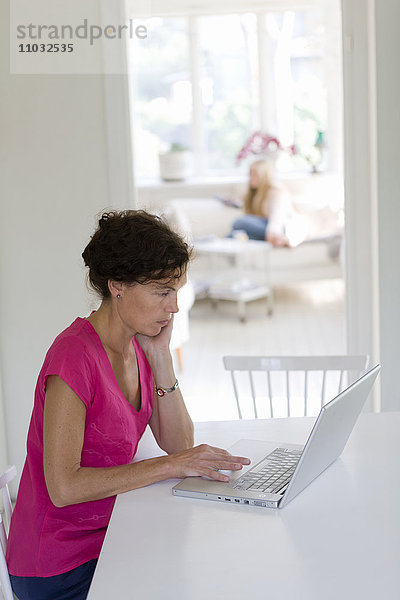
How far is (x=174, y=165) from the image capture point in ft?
26.8

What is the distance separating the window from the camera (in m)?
8.16

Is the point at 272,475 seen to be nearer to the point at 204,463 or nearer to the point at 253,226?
the point at 204,463

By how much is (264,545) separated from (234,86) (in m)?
7.54

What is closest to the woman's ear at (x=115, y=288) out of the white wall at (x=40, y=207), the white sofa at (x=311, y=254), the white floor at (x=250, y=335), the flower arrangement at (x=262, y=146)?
the white wall at (x=40, y=207)

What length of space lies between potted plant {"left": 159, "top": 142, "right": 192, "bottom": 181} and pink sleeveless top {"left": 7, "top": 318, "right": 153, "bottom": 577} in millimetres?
6589

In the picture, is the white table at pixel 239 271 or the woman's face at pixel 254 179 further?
the woman's face at pixel 254 179

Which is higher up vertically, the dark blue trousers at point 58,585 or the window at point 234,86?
the window at point 234,86

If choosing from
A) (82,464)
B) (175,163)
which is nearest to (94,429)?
(82,464)

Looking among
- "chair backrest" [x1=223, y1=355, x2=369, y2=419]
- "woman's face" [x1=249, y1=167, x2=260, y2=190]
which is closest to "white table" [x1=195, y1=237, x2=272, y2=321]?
"woman's face" [x1=249, y1=167, x2=260, y2=190]

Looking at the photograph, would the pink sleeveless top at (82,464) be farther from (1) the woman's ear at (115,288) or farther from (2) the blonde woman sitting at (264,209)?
(2) the blonde woman sitting at (264,209)

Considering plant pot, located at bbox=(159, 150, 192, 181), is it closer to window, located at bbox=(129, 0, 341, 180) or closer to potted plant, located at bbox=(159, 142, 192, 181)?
potted plant, located at bbox=(159, 142, 192, 181)

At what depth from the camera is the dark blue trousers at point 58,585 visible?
63.7 inches

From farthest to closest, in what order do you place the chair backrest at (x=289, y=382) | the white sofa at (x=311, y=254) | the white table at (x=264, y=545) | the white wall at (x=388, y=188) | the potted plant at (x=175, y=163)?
the potted plant at (x=175, y=163) → the white sofa at (x=311, y=254) → the white wall at (x=388, y=188) → the chair backrest at (x=289, y=382) → the white table at (x=264, y=545)

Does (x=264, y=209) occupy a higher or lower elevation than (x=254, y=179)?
lower
